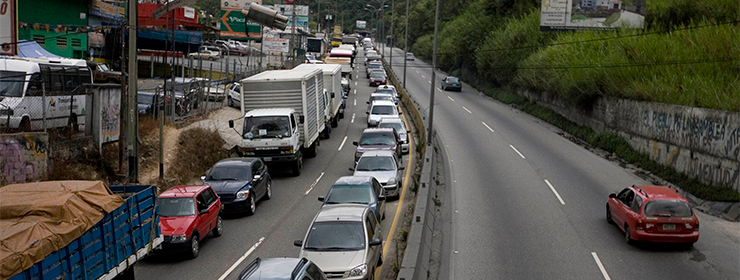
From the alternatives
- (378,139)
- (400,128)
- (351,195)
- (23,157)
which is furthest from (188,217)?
(400,128)

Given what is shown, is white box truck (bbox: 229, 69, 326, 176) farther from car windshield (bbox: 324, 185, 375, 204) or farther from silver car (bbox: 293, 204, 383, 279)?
silver car (bbox: 293, 204, 383, 279)

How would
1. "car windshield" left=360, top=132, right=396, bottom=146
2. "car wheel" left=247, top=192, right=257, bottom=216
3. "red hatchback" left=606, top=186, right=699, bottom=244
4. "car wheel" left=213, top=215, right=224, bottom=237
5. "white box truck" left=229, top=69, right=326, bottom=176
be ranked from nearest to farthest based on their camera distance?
"red hatchback" left=606, top=186, right=699, bottom=244 → "car wheel" left=213, top=215, right=224, bottom=237 → "car wheel" left=247, top=192, right=257, bottom=216 → "white box truck" left=229, top=69, right=326, bottom=176 → "car windshield" left=360, top=132, right=396, bottom=146

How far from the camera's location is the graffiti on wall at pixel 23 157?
644 inches

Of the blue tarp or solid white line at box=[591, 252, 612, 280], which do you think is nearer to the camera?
solid white line at box=[591, 252, 612, 280]

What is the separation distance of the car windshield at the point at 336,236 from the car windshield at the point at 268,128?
11.5m

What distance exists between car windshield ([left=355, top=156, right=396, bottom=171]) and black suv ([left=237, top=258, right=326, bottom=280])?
1255 cm

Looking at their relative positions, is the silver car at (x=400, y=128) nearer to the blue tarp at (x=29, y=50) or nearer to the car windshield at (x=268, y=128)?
the car windshield at (x=268, y=128)

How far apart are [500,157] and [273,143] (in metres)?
10.9

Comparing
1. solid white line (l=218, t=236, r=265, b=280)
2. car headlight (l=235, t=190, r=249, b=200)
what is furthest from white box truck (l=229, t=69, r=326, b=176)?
solid white line (l=218, t=236, r=265, b=280)

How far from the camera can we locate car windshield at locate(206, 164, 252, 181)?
20562 millimetres

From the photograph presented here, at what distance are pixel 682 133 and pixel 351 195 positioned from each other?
15.5 m

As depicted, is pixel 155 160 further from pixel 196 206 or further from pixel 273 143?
pixel 196 206

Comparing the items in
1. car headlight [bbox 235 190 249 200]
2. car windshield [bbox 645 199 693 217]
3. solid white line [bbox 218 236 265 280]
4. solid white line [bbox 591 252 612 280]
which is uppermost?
car windshield [bbox 645 199 693 217]

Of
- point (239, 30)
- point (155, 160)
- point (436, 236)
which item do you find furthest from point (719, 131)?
point (239, 30)
